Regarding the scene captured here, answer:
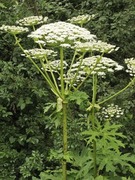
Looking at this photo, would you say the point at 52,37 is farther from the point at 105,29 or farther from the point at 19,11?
the point at 105,29

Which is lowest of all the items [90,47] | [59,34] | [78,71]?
[78,71]

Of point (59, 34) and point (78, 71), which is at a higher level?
point (59, 34)

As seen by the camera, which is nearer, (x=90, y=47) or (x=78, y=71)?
(x=90, y=47)

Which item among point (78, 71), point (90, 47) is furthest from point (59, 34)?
point (78, 71)

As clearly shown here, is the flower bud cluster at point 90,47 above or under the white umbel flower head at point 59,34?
under

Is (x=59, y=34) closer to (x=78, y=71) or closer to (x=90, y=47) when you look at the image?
(x=90, y=47)

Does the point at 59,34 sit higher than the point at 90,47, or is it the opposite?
the point at 59,34

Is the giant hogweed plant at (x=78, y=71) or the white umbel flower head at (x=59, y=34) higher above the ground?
the white umbel flower head at (x=59, y=34)

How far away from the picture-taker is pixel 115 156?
3.24 meters

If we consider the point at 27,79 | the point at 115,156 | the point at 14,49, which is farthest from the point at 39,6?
the point at 115,156

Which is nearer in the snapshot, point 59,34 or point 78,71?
point 59,34

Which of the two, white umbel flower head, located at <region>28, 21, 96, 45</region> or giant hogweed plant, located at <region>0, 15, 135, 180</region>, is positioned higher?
white umbel flower head, located at <region>28, 21, 96, 45</region>

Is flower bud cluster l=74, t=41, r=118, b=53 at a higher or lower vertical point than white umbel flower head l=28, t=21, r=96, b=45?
lower

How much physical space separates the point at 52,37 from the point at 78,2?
14.7 feet
